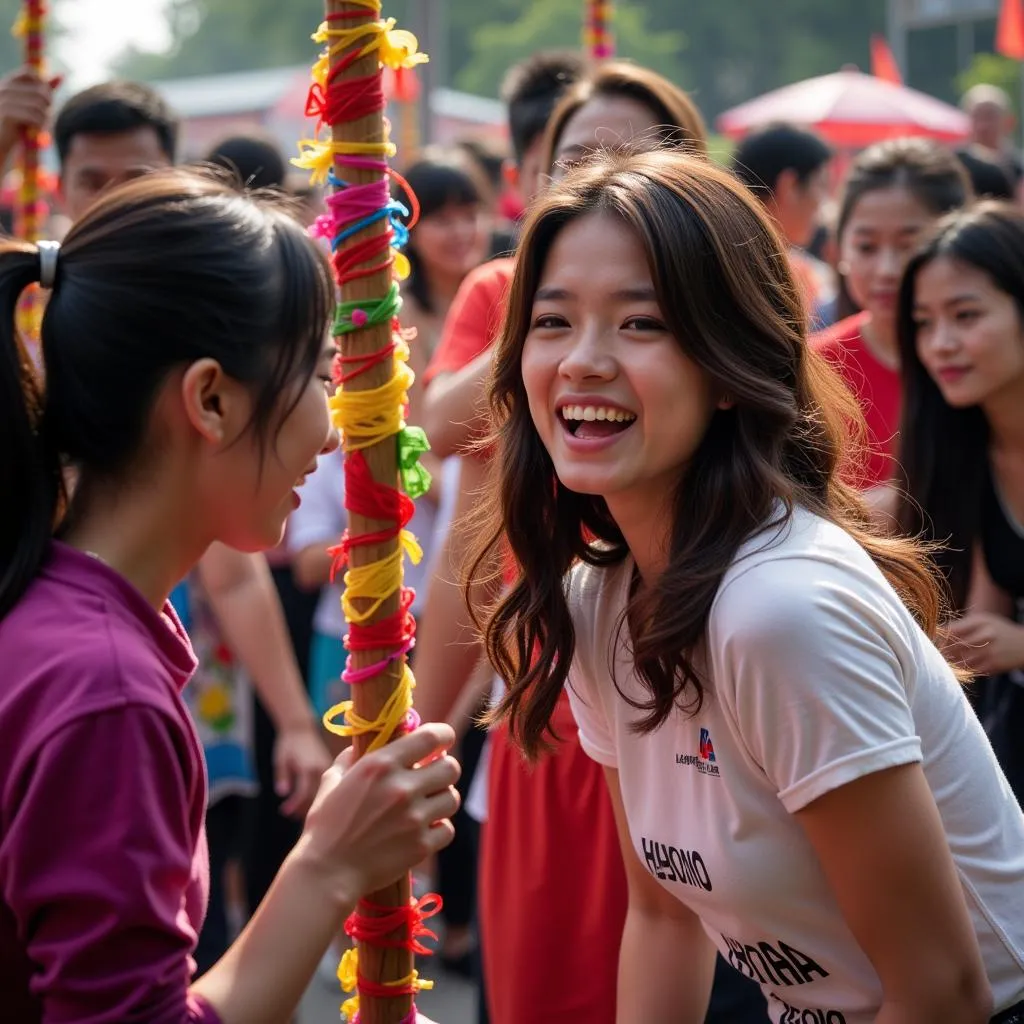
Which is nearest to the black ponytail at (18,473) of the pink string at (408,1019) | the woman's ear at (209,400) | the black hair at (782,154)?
the woman's ear at (209,400)

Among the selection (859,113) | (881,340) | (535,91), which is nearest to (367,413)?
(881,340)

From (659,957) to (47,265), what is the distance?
124cm

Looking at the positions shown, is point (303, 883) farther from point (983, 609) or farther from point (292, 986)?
point (983, 609)

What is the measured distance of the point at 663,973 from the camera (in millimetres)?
2178

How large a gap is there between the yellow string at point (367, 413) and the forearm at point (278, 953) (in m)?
0.51

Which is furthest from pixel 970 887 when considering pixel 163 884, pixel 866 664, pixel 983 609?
pixel 983 609

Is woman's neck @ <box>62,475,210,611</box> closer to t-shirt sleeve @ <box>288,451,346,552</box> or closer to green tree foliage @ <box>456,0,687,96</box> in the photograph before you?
t-shirt sleeve @ <box>288,451,346,552</box>

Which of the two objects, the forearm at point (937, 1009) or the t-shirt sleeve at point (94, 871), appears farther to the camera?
the forearm at point (937, 1009)

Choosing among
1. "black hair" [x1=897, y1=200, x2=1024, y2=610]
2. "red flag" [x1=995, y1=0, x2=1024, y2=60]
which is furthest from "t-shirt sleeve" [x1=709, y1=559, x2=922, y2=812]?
"red flag" [x1=995, y1=0, x2=1024, y2=60]

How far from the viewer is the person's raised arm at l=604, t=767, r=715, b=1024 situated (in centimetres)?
217

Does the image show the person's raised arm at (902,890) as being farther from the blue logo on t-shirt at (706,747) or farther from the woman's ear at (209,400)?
the woman's ear at (209,400)

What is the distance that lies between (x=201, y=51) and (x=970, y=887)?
78.7m

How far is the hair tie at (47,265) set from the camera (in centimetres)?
170

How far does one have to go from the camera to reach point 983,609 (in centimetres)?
329
